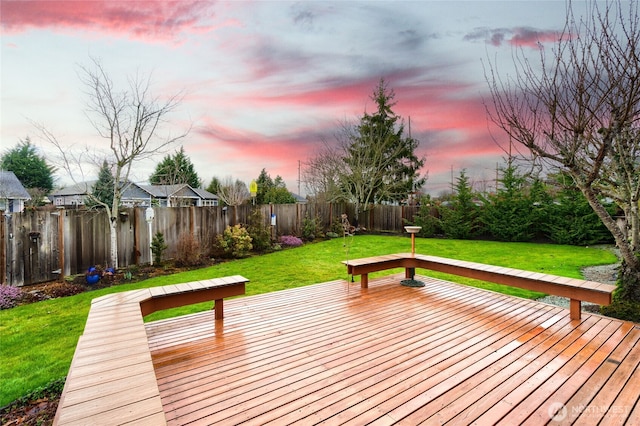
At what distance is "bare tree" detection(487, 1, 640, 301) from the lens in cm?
338

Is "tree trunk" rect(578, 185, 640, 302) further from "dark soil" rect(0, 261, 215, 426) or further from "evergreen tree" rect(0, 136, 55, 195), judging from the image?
"evergreen tree" rect(0, 136, 55, 195)

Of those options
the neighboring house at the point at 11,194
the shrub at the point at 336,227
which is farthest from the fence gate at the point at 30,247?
the neighboring house at the point at 11,194

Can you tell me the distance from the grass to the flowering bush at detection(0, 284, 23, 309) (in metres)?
0.28

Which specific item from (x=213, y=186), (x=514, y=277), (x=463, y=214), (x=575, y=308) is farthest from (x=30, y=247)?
(x=213, y=186)

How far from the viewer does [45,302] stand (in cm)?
511

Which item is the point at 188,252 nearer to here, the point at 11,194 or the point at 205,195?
the point at 11,194

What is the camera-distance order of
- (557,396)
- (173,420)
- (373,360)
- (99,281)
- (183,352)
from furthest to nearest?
(99,281)
(183,352)
(373,360)
(557,396)
(173,420)

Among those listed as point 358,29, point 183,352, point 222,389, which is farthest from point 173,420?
point 358,29

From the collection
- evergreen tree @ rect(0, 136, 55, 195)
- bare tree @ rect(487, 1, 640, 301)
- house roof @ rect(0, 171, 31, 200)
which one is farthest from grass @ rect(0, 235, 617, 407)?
evergreen tree @ rect(0, 136, 55, 195)

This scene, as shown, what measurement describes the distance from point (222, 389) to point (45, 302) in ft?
15.8

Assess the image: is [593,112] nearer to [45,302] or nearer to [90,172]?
[45,302]

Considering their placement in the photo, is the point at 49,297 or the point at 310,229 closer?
the point at 49,297

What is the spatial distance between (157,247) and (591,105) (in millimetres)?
8489

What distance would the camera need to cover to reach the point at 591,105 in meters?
3.63
